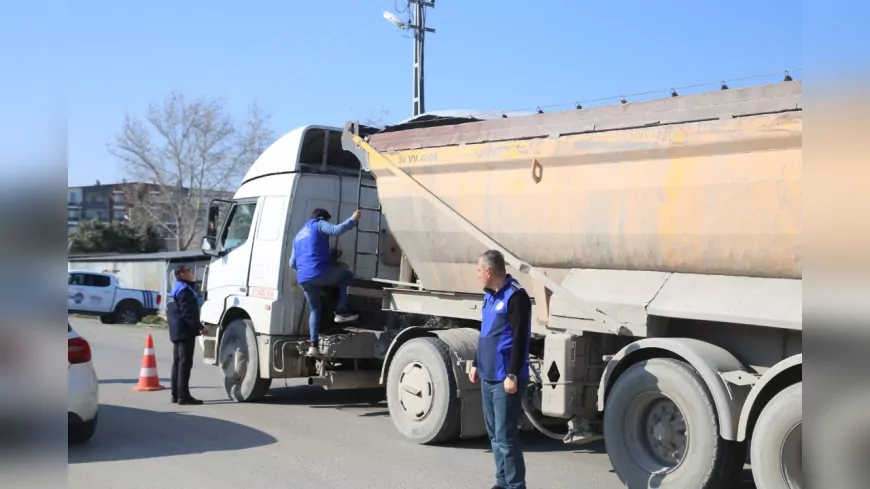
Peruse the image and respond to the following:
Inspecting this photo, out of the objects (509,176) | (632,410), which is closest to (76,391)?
(509,176)

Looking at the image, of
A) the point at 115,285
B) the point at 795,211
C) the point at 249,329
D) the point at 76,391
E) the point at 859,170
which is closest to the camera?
the point at 859,170

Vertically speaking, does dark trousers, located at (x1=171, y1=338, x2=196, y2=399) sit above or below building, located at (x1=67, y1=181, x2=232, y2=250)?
below

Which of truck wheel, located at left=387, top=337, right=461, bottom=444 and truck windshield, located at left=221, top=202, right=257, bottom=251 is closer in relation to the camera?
truck wheel, located at left=387, top=337, right=461, bottom=444

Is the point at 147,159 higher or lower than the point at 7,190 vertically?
higher

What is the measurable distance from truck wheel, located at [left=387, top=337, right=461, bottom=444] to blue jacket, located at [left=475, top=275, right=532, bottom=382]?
5.70 feet

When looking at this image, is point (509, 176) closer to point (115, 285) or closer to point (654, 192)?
point (654, 192)

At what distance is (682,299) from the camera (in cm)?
584

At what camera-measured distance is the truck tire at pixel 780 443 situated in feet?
15.9

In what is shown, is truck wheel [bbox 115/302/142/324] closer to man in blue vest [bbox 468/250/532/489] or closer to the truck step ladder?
the truck step ladder

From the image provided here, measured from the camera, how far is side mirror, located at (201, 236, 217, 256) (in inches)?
419

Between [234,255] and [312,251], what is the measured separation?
1.75 m

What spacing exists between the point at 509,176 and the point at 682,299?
1.99 metres

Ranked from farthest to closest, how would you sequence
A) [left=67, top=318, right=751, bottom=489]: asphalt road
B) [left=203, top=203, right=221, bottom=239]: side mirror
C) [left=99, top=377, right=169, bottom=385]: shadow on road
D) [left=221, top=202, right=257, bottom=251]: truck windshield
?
1. [left=99, top=377, right=169, bottom=385]: shadow on road
2. [left=203, top=203, right=221, bottom=239]: side mirror
3. [left=221, top=202, right=257, bottom=251]: truck windshield
4. [left=67, top=318, right=751, bottom=489]: asphalt road

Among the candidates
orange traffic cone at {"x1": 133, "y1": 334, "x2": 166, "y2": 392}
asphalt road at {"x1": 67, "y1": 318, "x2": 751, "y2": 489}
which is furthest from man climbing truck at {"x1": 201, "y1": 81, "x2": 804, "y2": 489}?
orange traffic cone at {"x1": 133, "y1": 334, "x2": 166, "y2": 392}
